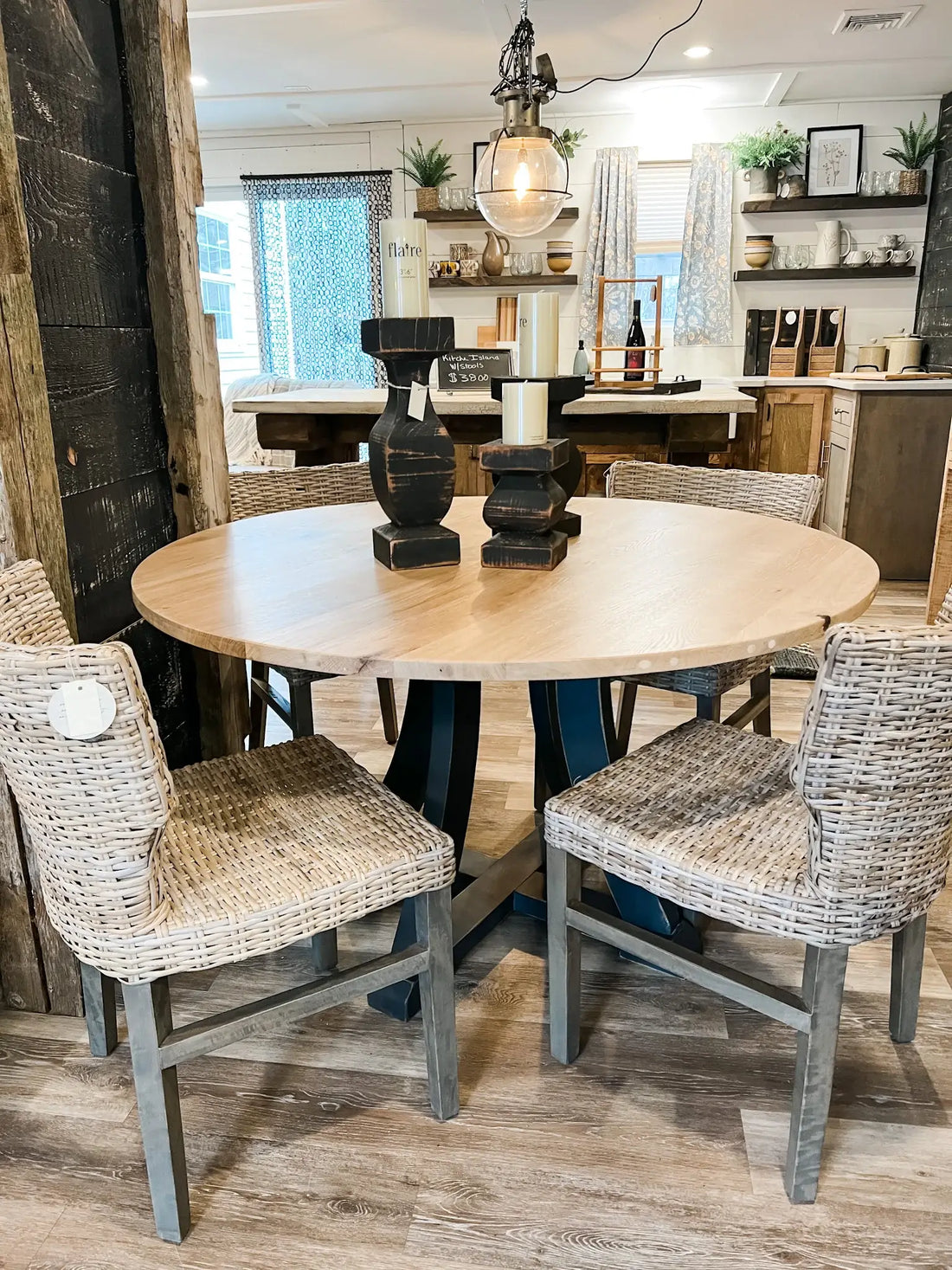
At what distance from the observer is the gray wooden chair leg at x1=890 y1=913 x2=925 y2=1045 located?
4.87ft

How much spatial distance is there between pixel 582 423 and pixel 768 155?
10.6 feet

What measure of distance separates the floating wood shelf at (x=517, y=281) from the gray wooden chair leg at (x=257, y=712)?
4.50 meters

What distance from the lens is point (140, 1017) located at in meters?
1.14

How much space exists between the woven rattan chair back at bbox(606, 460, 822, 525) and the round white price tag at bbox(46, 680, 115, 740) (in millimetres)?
1562

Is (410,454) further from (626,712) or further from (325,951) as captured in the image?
(626,712)

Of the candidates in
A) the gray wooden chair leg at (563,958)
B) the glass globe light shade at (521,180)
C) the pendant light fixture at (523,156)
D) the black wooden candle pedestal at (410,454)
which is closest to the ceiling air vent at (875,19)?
the pendant light fixture at (523,156)

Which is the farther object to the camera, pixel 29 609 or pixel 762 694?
pixel 762 694

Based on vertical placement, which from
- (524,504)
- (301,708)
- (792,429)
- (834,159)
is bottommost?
(301,708)

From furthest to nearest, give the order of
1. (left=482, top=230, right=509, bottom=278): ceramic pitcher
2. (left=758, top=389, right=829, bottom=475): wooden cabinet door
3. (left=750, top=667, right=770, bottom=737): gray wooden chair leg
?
(left=482, top=230, right=509, bottom=278): ceramic pitcher, (left=758, top=389, right=829, bottom=475): wooden cabinet door, (left=750, top=667, right=770, bottom=737): gray wooden chair leg

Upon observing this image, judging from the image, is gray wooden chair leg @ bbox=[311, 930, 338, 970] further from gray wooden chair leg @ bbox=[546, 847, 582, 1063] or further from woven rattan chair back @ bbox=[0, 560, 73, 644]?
woven rattan chair back @ bbox=[0, 560, 73, 644]

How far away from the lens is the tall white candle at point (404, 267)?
144 cm

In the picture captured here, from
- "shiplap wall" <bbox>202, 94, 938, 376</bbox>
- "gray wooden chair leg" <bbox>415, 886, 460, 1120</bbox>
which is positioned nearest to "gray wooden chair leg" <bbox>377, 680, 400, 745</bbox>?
"gray wooden chair leg" <bbox>415, 886, 460, 1120</bbox>

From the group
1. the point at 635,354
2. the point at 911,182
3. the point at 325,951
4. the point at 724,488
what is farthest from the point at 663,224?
the point at 325,951

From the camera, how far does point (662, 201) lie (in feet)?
20.4
